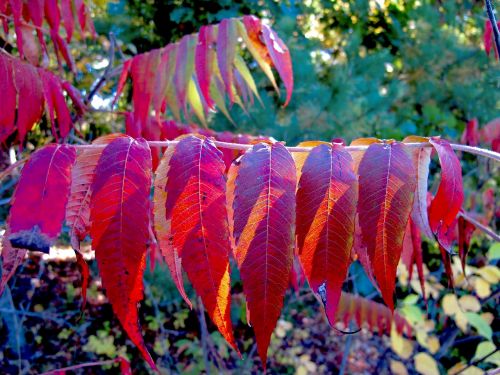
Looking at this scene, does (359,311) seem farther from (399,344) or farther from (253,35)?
(253,35)

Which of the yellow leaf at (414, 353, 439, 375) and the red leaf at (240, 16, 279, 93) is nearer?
the red leaf at (240, 16, 279, 93)

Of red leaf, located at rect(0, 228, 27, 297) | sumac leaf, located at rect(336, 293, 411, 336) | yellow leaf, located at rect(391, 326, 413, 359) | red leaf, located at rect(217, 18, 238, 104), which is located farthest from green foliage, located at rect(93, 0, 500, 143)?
red leaf, located at rect(0, 228, 27, 297)

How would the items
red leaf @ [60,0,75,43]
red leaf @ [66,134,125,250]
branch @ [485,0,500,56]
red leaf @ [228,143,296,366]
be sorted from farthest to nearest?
red leaf @ [60,0,75,43], branch @ [485,0,500,56], red leaf @ [66,134,125,250], red leaf @ [228,143,296,366]

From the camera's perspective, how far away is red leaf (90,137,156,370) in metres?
0.56

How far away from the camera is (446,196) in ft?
2.28

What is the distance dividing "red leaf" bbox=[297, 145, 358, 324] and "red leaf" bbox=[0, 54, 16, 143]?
891 millimetres

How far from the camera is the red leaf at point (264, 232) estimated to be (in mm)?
561

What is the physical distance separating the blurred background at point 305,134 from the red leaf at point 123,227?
228 centimetres

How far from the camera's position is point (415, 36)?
17.7ft

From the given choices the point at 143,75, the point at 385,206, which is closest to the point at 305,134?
the point at 143,75

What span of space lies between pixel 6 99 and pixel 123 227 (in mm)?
811

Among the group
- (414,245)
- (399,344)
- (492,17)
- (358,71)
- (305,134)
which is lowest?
(399,344)

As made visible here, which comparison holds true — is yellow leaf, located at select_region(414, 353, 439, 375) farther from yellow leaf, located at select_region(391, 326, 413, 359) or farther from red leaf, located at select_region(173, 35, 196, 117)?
red leaf, located at select_region(173, 35, 196, 117)

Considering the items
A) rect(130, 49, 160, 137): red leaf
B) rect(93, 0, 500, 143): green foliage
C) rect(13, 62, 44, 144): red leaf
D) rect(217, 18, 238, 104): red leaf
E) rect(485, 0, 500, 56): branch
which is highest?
rect(485, 0, 500, 56): branch
